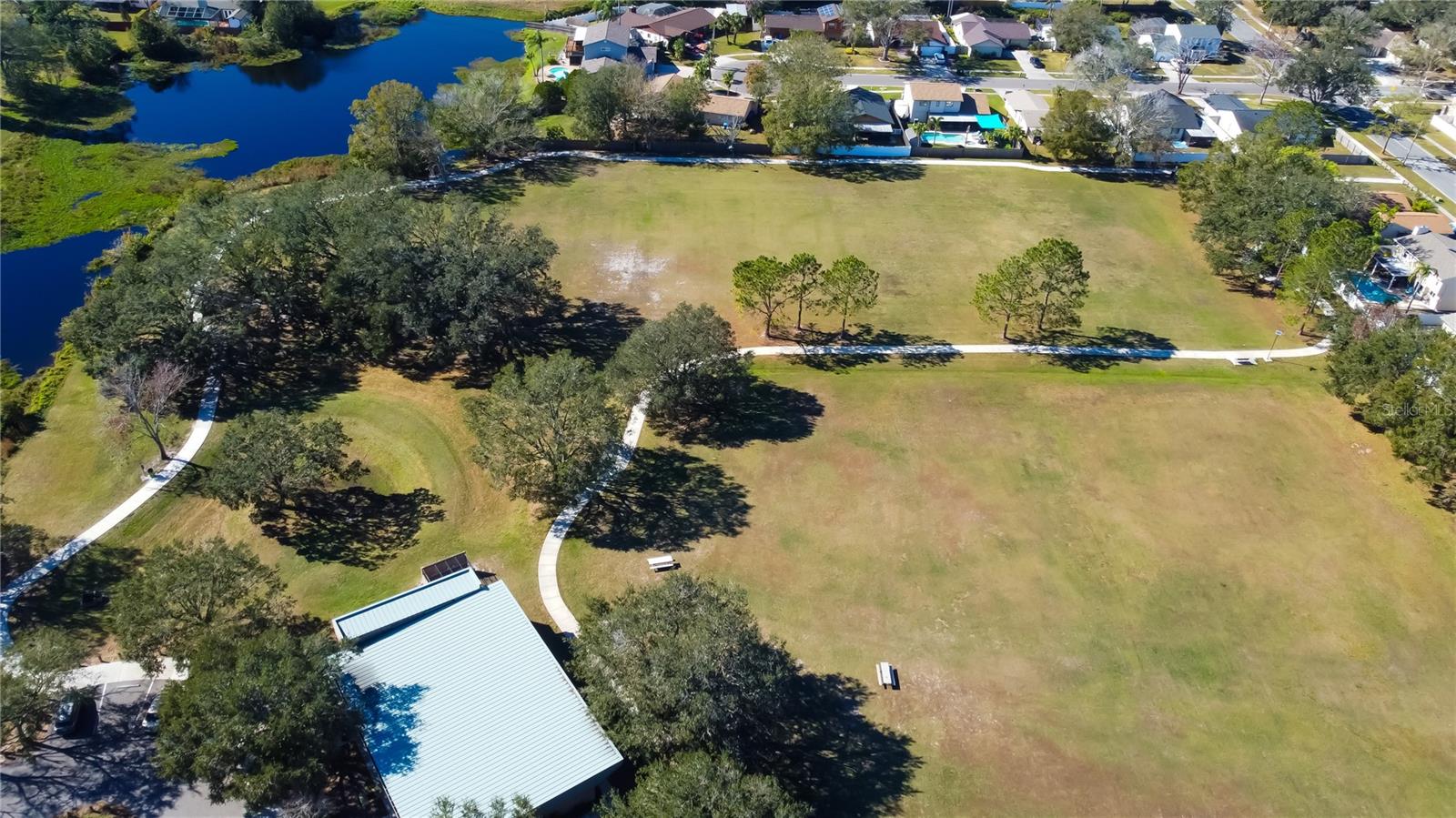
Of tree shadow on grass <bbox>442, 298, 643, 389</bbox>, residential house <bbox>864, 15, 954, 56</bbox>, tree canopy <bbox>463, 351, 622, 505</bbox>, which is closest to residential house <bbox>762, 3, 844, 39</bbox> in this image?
residential house <bbox>864, 15, 954, 56</bbox>

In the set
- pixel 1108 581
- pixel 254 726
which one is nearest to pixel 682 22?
pixel 1108 581

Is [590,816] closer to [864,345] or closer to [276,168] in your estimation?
[864,345]

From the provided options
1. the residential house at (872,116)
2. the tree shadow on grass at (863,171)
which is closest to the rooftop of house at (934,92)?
the residential house at (872,116)

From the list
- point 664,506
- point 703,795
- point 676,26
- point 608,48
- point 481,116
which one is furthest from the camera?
point 676,26

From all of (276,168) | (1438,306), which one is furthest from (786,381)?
(276,168)

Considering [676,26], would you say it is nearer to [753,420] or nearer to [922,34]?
[922,34]

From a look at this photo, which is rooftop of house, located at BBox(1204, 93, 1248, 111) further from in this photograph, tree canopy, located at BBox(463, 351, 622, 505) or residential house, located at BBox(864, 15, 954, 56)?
tree canopy, located at BBox(463, 351, 622, 505)

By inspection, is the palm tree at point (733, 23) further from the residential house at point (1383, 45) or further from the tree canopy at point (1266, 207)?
the residential house at point (1383, 45)
